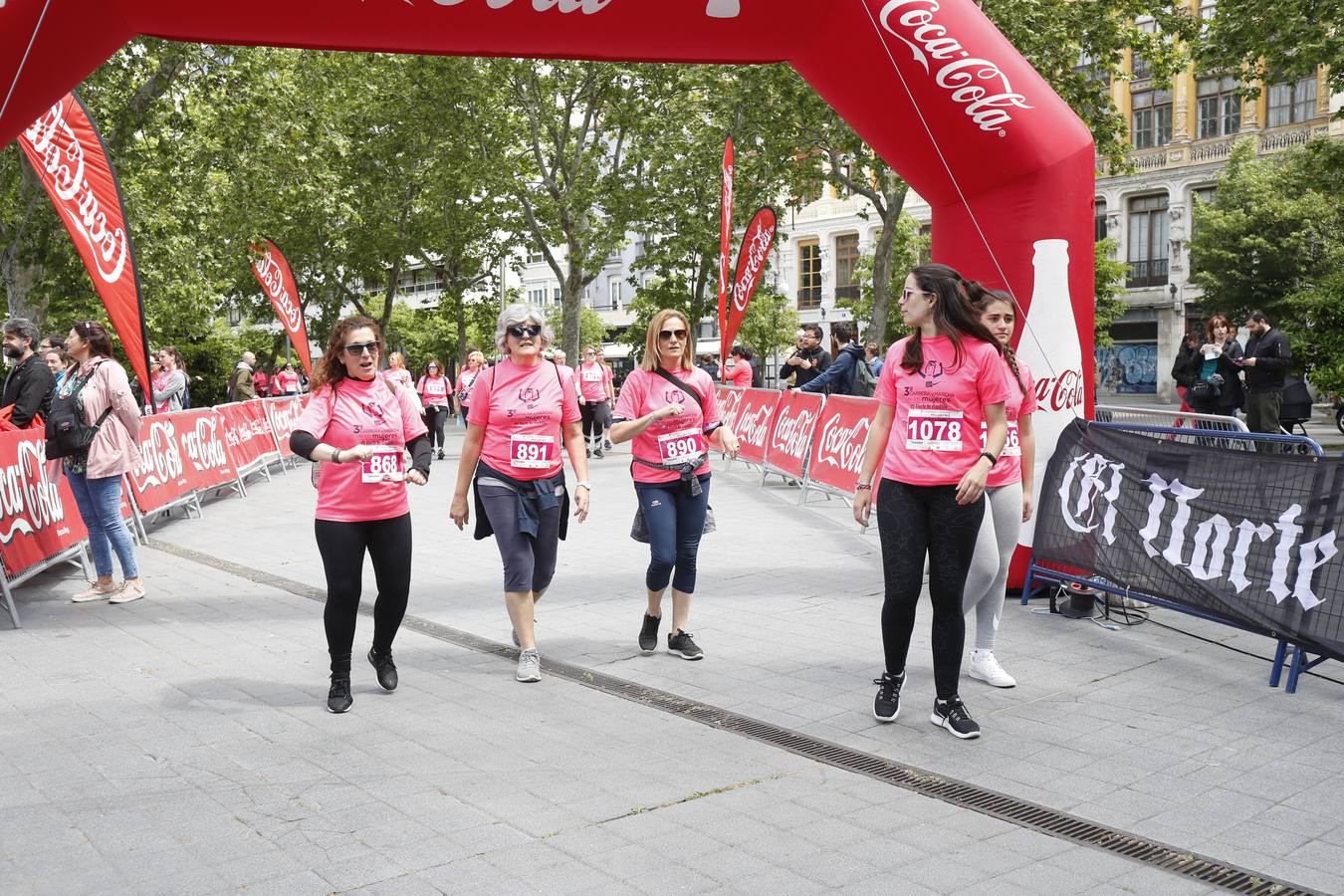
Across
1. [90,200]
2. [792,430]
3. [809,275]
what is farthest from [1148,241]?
[90,200]

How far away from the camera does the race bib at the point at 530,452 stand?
6125 millimetres

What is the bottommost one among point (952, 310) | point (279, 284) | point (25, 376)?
point (25, 376)

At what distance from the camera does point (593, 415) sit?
819 inches

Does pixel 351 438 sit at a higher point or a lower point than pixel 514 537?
higher

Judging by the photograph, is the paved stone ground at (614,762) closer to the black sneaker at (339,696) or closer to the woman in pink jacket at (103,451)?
the black sneaker at (339,696)

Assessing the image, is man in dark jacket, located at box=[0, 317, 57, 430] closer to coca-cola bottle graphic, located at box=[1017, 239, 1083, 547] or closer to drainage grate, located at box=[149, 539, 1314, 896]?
drainage grate, located at box=[149, 539, 1314, 896]

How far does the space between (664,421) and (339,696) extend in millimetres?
2122

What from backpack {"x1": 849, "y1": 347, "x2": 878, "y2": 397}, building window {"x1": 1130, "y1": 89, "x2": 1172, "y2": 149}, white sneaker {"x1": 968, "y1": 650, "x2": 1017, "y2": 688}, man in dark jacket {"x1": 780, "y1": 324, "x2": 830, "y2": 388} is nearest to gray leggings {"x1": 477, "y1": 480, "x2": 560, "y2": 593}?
white sneaker {"x1": 968, "y1": 650, "x2": 1017, "y2": 688}

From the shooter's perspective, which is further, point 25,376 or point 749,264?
point 749,264

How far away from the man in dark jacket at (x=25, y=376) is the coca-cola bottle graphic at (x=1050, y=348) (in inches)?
263

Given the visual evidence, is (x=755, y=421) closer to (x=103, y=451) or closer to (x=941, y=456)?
(x=103, y=451)

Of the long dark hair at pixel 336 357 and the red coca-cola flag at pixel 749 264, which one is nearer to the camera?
the long dark hair at pixel 336 357

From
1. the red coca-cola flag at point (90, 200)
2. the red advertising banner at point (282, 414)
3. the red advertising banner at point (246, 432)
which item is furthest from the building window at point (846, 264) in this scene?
the red coca-cola flag at point (90, 200)

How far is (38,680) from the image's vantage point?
627 centimetres
